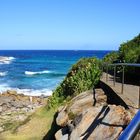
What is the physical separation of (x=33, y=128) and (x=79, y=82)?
233cm

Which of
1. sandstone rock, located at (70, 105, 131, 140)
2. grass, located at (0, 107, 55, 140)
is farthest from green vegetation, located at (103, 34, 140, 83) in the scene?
sandstone rock, located at (70, 105, 131, 140)

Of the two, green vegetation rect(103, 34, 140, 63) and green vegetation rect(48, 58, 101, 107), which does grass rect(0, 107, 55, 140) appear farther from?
green vegetation rect(103, 34, 140, 63)

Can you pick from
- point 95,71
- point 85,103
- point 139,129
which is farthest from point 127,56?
point 139,129

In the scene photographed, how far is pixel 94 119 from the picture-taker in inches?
333

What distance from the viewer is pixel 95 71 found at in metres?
15.3

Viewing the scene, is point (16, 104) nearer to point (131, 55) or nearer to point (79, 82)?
point (79, 82)

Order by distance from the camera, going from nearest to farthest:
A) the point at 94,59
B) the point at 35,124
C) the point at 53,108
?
the point at 35,124 < the point at 53,108 < the point at 94,59

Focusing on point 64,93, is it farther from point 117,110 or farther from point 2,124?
point 117,110

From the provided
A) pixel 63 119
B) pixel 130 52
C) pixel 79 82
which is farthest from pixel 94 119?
pixel 130 52

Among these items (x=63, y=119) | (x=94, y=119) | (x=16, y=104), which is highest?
(x=94, y=119)

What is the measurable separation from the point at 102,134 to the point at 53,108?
8432 millimetres

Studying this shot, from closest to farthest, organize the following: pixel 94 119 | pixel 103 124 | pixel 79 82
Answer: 1. pixel 103 124
2. pixel 94 119
3. pixel 79 82

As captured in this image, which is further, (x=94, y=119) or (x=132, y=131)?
(x=94, y=119)

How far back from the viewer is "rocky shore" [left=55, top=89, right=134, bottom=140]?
287 inches
